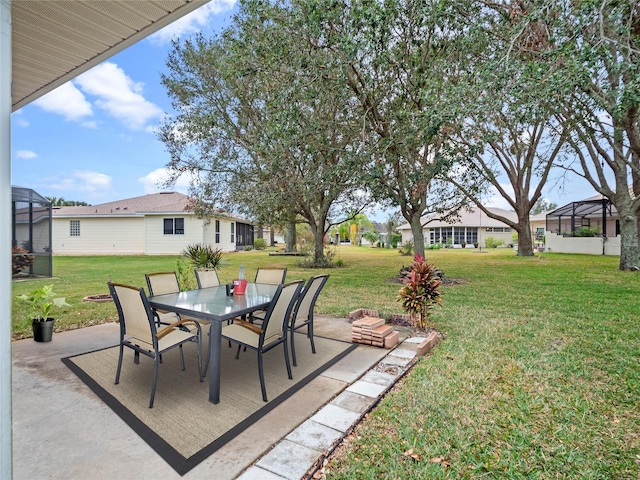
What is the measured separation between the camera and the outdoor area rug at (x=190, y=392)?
241 centimetres

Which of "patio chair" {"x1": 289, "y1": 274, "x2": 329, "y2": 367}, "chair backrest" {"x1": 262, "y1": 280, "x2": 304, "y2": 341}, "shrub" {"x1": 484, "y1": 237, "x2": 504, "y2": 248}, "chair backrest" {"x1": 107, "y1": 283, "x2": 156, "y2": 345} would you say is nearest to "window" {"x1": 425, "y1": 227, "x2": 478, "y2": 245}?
"shrub" {"x1": 484, "y1": 237, "x2": 504, "y2": 248}

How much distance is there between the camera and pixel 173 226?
20750 mm

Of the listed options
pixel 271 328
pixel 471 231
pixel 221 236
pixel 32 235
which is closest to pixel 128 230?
pixel 221 236

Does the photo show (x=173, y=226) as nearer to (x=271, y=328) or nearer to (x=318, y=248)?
(x=318, y=248)

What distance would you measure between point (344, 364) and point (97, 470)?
2.37 metres

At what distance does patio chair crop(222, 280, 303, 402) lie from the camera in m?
3.15

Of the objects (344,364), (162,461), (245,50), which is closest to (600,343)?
(344,364)

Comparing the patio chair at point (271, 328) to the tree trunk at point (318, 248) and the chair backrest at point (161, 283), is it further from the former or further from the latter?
the tree trunk at point (318, 248)

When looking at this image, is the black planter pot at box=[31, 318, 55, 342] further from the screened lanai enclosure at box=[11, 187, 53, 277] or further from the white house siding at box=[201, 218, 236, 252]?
the white house siding at box=[201, 218, 236, 252]

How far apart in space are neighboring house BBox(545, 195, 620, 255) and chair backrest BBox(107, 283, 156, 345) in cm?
2281

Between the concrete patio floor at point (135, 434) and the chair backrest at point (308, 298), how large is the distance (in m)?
0.70

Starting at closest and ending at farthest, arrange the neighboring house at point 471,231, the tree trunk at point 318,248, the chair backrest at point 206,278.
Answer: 1. the chair backrest at point 206,278
2. the tree trunk at point 318,248
3. the neighboring house at point 471,231

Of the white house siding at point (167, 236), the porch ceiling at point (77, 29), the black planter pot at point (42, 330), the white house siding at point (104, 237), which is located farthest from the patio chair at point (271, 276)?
the white house siding at point (104, 237)

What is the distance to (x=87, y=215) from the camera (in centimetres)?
2073
